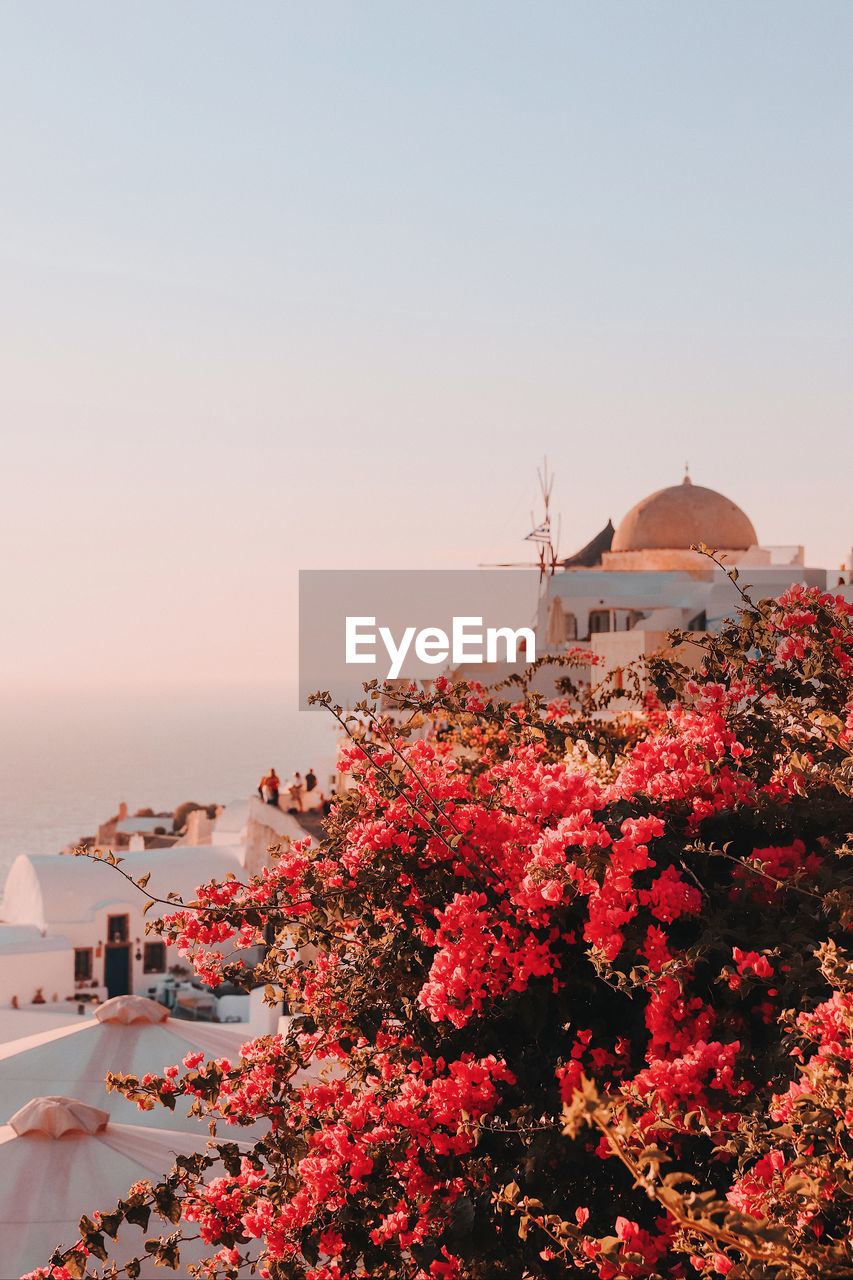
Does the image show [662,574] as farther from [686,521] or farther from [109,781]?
[109,781]

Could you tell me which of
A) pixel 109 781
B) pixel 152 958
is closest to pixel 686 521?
pixel 152 958

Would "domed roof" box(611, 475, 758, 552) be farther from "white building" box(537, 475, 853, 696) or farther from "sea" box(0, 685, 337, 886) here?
"sea" box(0, 685, 337, 886)

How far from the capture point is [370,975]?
4.28 m

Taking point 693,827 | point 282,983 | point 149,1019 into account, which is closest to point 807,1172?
point 693,827

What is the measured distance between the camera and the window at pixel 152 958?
27.2 m

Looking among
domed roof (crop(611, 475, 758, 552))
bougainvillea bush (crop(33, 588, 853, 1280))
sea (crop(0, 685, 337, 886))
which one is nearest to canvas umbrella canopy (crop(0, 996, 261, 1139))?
bougainvillea bush (crop(33, 588, 853, 1280))

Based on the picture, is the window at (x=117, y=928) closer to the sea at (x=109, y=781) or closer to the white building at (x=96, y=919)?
the white building at (x=96, y=919)

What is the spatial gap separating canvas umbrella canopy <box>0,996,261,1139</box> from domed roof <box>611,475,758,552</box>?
30.0 meters

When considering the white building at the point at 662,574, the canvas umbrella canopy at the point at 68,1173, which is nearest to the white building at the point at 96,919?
the white building at the point at 662,574

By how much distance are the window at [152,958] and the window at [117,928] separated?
1.87ft

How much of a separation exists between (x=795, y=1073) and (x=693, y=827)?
0.99 meters

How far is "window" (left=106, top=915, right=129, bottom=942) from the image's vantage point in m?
27.1

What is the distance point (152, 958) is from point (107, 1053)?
47.7 feet

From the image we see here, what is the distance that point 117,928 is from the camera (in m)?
27.3
